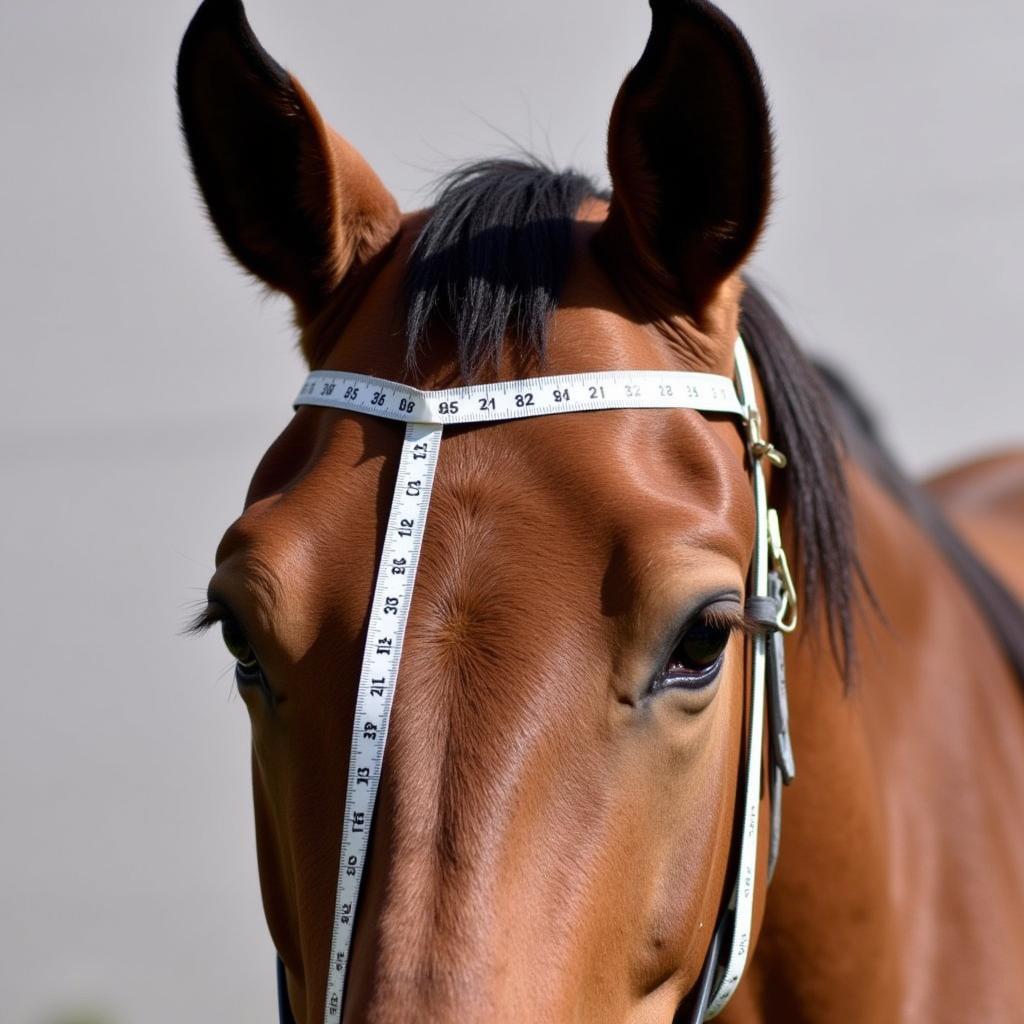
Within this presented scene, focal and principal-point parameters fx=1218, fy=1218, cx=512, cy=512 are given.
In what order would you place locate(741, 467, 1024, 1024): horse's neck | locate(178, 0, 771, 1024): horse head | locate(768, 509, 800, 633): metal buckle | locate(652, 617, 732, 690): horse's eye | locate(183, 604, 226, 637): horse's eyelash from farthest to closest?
locate(741, 467, 1024, 1024): horse's neck
locate(768, 509, 800, 633): metal buckle
locate(183, 604, 226, 637): horse's eyelash
locate(652, 617, 732, 690): horse's eye
locate(178, 0, 771, 1024): horse head

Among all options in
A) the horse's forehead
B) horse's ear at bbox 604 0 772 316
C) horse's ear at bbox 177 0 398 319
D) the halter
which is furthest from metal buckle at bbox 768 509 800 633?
horse's ear at bbox 177 0 398 319

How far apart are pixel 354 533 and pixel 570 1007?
0.47 metres

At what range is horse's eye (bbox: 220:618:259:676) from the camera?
1.25 m

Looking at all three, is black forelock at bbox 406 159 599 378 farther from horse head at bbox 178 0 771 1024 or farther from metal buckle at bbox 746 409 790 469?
metal buckle at bbox 746 409 790 469

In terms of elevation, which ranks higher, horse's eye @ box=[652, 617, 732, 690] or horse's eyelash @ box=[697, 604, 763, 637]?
horse's eyelash @ box=[697, 604, 763, 637]

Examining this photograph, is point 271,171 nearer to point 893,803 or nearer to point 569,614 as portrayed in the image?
point 569,614

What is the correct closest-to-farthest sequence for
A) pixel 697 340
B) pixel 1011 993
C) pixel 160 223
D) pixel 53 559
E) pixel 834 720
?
pixel 697 340, pixel 834 720, pixel 1011 993, pixel 53 559, pixel 160 223

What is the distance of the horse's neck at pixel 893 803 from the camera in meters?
1.59

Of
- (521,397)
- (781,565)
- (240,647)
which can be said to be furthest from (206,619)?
(781,565)

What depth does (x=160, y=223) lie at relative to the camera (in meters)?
7.12

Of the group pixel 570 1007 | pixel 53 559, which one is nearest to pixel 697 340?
pixel 570 1007

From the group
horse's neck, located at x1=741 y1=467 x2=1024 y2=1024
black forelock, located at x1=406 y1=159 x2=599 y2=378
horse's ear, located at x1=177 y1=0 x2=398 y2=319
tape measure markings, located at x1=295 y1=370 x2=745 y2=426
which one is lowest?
horse's neck, located at x1=741 y1=467 x2=1024 y2=1024

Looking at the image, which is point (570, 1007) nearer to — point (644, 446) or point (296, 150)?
point (644, 446)

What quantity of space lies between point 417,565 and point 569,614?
0.49ft
